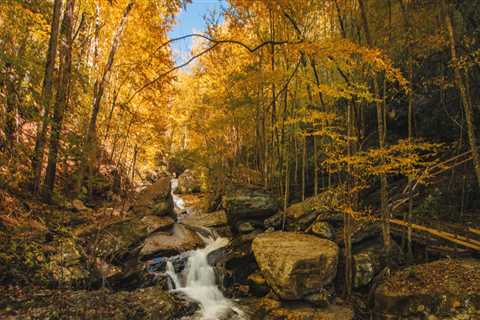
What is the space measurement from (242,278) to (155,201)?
540 centimetres

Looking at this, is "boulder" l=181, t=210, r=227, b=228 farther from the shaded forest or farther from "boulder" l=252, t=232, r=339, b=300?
"boulder" l=252, t=232, r=339, b=300

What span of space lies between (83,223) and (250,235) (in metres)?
5.19

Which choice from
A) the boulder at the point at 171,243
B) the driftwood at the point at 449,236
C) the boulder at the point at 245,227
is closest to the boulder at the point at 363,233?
the driftwood at the point at 449,236

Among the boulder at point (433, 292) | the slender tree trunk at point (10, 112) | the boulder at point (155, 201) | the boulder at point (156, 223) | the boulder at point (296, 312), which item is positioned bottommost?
the boulder at point (296, 312)

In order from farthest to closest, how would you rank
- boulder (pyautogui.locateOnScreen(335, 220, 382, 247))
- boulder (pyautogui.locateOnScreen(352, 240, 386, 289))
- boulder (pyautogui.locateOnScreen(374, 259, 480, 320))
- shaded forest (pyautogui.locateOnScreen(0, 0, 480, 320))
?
boulder (pyautogui.locateOnScreen(335, 220, 382, 247))
boulder (pyautogui.locateOnScreen(352, 240, 386, 289))
shaded forest (pyautogui.locateOnScreen(0, 0, 480, 320))
boulder (pyautogui.locateOnScreen(374, 259, 480, 320))

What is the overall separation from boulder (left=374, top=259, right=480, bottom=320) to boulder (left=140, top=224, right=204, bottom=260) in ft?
18.7

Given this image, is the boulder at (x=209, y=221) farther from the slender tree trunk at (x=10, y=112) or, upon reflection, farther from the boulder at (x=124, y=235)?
the slender tree trunk at (x=10, y=112)

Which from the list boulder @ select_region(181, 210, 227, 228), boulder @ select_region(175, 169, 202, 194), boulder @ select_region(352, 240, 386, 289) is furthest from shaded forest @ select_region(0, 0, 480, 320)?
boulder @ select_region(175, 169, 202, 194)

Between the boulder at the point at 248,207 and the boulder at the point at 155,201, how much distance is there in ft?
8.41

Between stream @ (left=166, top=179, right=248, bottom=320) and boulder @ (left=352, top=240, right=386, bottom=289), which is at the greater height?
boulder @ (left=352, top=240, right=386, bottom=289)

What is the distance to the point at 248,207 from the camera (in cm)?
1059

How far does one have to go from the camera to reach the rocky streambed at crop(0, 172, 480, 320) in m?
5.26

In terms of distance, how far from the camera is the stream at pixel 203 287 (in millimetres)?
6570

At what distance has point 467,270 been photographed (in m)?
5.83
